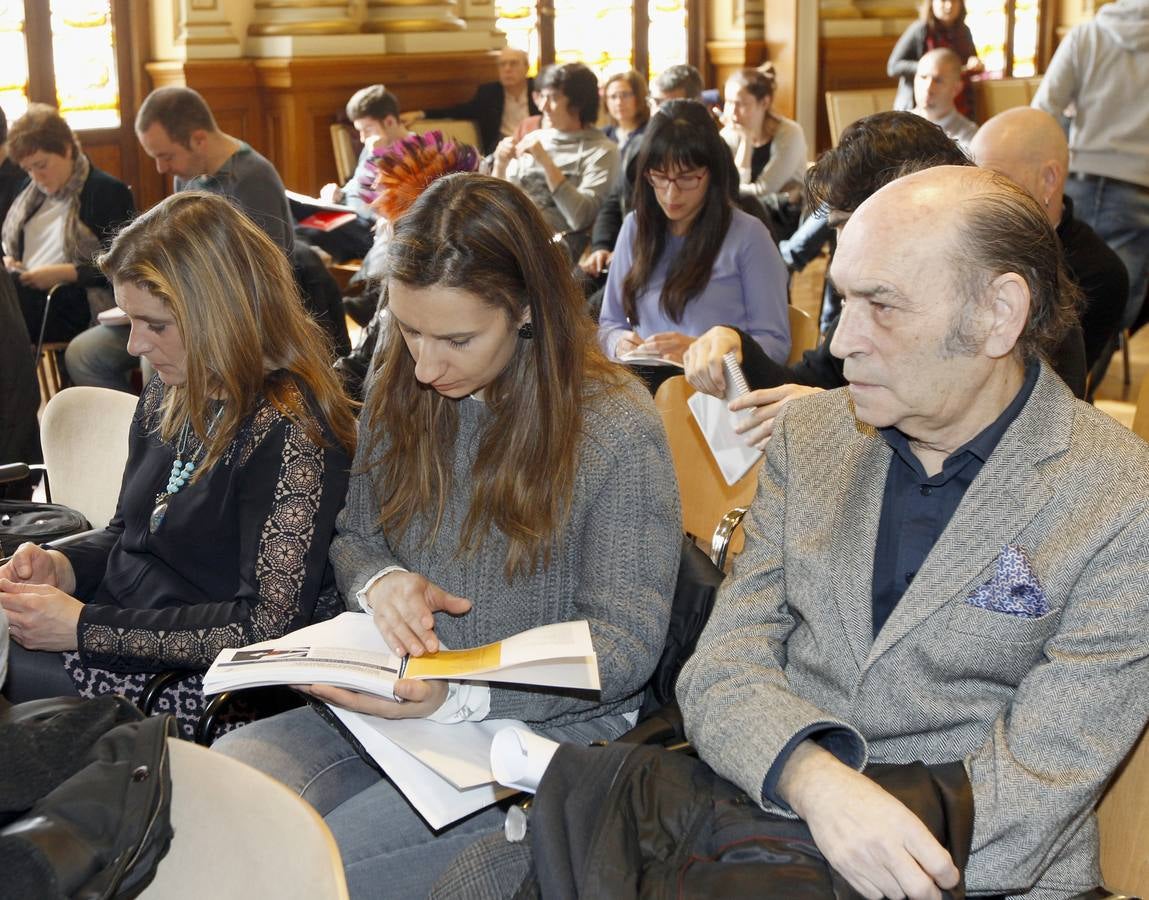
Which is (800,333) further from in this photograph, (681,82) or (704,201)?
(681,82)

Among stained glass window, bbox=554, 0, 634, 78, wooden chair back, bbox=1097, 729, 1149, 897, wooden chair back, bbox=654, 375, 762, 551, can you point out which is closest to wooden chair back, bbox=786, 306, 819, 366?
wooden chair back, bbox=654, 375, 762, 551

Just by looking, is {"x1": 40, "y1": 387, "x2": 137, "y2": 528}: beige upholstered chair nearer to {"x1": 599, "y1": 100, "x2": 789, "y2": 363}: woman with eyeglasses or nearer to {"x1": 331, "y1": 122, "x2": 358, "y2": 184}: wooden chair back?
{"x1": 599, "y1": 100, "x2": 789, "y2": 363}: woman with eyeglasses

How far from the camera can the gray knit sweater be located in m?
1.84

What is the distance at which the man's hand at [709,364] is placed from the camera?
2.41m

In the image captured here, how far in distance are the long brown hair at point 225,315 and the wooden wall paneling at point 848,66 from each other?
9039mm

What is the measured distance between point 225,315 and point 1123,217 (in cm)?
390

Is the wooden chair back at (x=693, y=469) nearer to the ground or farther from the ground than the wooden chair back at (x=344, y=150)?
nearer to the ground

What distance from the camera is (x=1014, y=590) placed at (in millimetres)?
1469

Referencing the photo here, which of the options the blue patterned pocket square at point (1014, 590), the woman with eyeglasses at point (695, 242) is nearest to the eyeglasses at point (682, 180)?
the woman with eyeglasses at point (695, 242)

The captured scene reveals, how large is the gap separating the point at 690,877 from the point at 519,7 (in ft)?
30.0

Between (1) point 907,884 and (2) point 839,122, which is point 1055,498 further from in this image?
(2) point 839,122

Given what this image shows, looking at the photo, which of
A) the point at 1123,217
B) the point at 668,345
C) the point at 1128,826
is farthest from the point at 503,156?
the point at 1128,826

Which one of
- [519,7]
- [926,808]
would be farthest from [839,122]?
[926,808]

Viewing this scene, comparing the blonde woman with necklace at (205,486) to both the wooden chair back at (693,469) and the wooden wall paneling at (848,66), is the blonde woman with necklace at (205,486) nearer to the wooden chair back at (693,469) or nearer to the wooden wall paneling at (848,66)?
the wooden chair back at (693,469)
